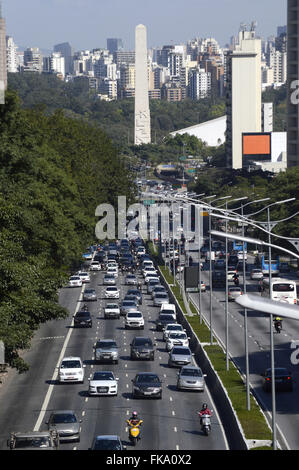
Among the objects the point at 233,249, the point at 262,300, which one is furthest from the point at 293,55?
the point at 262,300

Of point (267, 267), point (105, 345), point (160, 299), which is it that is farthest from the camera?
point (267, 267)

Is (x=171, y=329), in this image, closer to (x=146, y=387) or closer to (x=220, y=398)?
(x=146, y=387)

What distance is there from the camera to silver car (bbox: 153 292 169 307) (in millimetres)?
84875

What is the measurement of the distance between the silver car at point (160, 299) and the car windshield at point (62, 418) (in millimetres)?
43337

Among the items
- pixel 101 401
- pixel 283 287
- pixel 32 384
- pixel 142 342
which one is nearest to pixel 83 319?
pixel 142 342

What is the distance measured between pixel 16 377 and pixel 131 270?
55125 mm

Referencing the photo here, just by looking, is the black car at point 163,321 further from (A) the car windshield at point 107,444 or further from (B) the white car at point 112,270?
(A) the car windshield at point 107,444

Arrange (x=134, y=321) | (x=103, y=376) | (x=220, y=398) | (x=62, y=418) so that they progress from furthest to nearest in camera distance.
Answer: (x=134, y=321) → (x=103, y=376) → (x=220, y=398) → (x=62, y=418)

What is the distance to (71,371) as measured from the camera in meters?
53.5

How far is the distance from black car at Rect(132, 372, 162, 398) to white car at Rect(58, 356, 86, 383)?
158 inches

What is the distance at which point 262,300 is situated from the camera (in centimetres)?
1717
